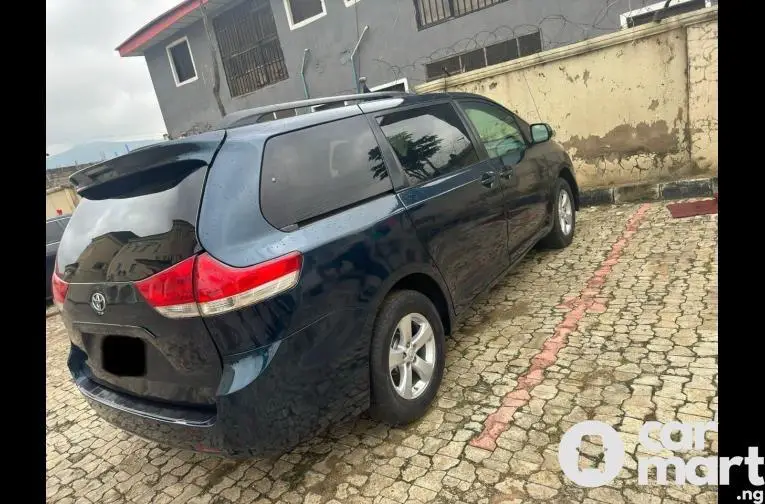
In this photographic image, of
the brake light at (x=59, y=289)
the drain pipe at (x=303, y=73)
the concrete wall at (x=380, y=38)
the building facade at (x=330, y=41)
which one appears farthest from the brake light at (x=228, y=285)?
the drain pipe at (x=303, y=73)

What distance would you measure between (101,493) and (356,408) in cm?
158

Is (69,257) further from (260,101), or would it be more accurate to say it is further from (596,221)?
(260,101)

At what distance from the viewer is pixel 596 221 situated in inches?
221

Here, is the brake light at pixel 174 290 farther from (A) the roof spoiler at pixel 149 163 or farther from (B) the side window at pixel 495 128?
(B) the side window at pixel 495 128

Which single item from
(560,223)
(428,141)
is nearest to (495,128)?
(428,141)

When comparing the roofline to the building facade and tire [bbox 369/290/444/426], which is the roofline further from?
tire [bbox 369/290/444/426]

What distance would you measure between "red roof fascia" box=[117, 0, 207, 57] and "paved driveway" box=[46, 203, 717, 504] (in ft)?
44.7

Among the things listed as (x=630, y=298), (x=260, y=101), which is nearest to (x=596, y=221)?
(x=630, y=298)

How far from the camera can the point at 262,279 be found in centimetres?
189

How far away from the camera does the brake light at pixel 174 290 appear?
1850 millimetres

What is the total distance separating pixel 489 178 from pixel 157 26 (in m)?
15.9

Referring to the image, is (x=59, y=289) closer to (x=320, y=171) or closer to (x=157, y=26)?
(x=320, y=171)

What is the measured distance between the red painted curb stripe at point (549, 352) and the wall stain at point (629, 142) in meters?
2.22

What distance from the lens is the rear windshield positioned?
192cm
